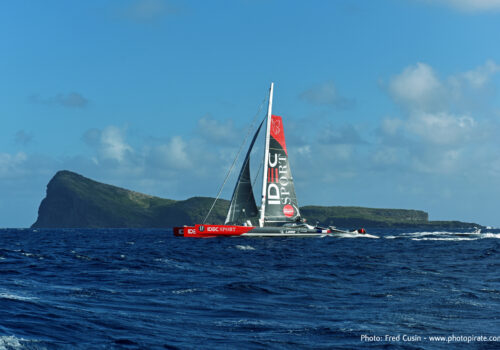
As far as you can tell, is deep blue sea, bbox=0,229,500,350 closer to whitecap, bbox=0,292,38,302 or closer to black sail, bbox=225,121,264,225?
whitecap, bbox=0,292,38,302

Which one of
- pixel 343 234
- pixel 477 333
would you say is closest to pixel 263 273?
pixel 477 333

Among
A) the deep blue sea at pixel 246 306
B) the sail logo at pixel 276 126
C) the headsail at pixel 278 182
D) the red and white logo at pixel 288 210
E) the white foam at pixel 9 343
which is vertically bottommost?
the deep blue sea at pixel 246 306

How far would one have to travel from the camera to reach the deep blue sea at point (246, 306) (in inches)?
564

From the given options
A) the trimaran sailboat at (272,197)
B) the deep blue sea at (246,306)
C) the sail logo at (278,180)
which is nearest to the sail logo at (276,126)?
the trimaran sailboat at (272,197)

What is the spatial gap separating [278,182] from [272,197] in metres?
2.16

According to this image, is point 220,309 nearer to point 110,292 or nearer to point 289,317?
point 289,317

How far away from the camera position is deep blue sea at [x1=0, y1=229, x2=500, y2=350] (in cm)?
1433

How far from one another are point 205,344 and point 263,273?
Answer: 16.9 m

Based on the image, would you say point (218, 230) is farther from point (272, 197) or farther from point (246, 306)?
point (246, 306)

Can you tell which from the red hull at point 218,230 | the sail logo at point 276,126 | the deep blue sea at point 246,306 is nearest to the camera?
the deep blue sea at point 246,306

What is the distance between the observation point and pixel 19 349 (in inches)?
489

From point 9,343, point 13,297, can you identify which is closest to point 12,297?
point 13,297

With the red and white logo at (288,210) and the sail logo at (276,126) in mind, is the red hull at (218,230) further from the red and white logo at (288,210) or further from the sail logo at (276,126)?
the sail logo at (276,126)

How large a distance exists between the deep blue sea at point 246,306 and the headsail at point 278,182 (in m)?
33.1
